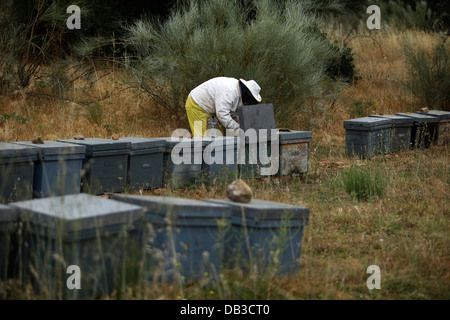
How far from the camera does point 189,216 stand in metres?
3.98

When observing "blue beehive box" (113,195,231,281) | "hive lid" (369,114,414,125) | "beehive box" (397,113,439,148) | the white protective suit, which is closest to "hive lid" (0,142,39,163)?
"blue beehive box" (113,195,231,281)

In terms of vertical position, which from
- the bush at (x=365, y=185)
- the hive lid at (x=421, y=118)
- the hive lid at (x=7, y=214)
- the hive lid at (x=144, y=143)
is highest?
the hive lid at (x=421, y=118)

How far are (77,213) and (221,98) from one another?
202 inches

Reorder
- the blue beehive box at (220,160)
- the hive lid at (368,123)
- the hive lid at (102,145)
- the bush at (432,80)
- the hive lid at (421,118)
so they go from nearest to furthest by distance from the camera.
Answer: the hive lid at (102,145) < the blue beehive box at (220,160) < the hive lid at (368,123) < the hive lid at (421,118) < the bush at (432,80)

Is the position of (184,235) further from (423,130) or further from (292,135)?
(423,130)

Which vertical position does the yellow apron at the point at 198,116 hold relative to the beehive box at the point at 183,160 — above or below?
above

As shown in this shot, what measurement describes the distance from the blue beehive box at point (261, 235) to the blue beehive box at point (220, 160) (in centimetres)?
305

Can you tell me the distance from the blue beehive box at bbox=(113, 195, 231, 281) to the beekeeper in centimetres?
444

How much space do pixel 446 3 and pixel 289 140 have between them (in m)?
15.0

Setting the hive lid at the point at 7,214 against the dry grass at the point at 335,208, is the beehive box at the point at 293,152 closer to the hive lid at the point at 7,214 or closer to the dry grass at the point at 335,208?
the dry grass at the point at 335,208

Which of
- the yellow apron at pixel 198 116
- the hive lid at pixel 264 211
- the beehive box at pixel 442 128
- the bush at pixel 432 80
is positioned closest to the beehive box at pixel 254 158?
the yellow apron at pixel 198 116

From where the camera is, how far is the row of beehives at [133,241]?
3592mm

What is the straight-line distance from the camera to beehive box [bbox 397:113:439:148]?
10.9m

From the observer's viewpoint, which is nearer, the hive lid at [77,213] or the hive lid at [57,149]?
the hive lid at [77,213]
